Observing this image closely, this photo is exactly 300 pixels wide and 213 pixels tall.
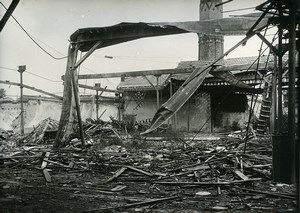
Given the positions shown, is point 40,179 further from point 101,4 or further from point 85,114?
point 85,114

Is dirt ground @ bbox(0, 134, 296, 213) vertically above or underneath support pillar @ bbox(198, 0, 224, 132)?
underneath

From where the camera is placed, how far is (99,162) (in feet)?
26.5

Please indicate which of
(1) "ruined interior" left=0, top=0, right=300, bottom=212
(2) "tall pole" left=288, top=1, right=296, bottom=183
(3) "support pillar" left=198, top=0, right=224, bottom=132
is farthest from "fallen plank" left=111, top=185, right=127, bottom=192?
(3) "support pillar" left=198, top=0, right=224, bottom=132

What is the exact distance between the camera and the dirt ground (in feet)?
15.0

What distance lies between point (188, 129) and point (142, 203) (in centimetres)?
1585

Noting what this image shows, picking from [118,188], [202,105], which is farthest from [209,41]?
[118,188]

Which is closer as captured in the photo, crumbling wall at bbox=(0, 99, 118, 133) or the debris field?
the debris field

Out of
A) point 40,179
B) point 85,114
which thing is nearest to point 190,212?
point 40,179

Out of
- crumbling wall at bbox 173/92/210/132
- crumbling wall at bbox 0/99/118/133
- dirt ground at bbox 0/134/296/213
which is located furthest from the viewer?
crumbling wall at bbox 0/99/118/133

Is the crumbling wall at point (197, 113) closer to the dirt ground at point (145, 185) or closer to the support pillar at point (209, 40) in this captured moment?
the support pillar at point (209, 40)

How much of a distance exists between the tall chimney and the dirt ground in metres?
18.9

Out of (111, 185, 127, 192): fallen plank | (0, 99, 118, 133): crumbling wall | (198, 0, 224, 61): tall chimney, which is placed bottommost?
(111, 185, 127, 192): fallen plank

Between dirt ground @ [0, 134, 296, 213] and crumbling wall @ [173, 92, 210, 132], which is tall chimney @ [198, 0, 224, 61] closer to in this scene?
crumbling wall @ [173, 92, 210, 132]

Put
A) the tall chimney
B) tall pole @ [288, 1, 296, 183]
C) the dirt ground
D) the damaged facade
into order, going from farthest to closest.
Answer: the tall chimney, the damaged facade, tall pole @ [288, 1, 296, 183], the dirt ground
